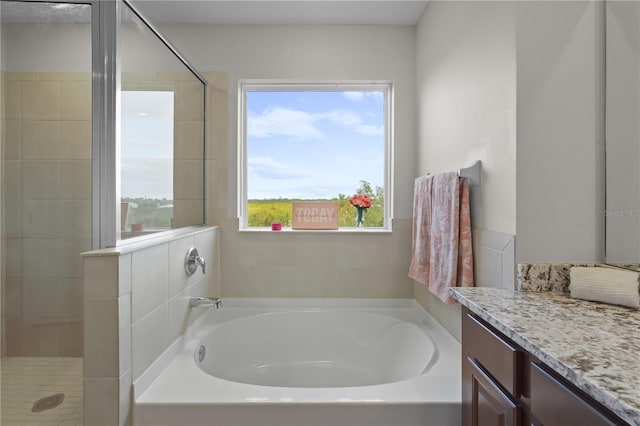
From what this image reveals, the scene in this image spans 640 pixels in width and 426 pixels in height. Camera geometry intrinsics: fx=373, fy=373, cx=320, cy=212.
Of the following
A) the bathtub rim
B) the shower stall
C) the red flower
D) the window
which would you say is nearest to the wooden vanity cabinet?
the bathtub rim

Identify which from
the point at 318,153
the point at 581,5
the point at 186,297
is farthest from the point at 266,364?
the point at 581,5

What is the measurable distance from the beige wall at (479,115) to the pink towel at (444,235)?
0.05m

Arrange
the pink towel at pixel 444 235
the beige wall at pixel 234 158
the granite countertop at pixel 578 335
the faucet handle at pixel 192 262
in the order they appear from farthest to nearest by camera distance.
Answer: the beige wall at pixel 234 158, the faucet handle at pixel 192 262, the pink towel at pixel 444 235, the granite countertop at pixel 578 335

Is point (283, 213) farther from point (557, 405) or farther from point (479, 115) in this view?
point (557, 405)

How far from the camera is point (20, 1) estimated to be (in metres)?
1.37

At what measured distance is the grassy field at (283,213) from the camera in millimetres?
2758

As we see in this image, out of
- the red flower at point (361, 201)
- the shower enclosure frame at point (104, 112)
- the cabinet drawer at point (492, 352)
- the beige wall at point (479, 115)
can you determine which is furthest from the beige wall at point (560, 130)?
the shower enclosure frame at point (104, 112)

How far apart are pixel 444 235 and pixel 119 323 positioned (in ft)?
4.72

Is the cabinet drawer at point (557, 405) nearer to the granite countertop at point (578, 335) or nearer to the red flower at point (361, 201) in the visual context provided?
the granite countertop at point (578, 335)

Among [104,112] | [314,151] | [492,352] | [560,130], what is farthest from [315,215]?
[492,352]

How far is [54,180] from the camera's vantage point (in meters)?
1.41

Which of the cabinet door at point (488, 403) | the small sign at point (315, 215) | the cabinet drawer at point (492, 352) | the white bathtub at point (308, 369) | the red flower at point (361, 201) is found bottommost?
the white bathtub at point (308, 369)

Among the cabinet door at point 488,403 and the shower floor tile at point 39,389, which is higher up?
the cabinet door at point 488,403

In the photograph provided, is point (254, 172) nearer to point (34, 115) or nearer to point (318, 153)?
point (318, 153)
